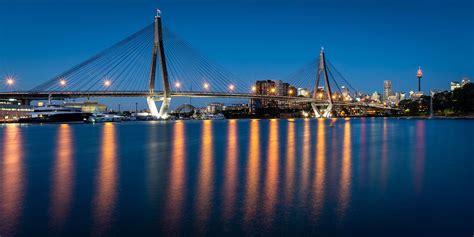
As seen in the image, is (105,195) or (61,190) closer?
(105,195)

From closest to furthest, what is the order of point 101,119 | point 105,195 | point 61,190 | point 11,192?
point 105,195 → point 11,192 → point 61,190 → point 101,119

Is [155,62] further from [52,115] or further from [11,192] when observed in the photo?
[11,192]

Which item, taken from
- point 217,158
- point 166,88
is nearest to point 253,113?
point 166,88

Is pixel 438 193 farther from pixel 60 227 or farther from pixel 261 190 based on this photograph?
pixel 60 227

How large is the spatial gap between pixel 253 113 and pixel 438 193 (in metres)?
151

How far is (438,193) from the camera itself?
10.6 meters

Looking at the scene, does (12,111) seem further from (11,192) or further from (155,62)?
(11,192)

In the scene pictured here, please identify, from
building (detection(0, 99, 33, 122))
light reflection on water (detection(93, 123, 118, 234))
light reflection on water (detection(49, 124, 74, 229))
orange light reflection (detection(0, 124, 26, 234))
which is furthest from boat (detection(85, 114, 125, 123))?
light reflection on water (detection(93, 123, 118, 234))

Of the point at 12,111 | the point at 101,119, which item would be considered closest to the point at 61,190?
the point at 101,119

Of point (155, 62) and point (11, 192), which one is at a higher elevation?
point (155, 62)

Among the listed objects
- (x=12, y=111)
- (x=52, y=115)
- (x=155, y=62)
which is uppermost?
(x=155, y=62)

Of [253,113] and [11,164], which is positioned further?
[253,113]

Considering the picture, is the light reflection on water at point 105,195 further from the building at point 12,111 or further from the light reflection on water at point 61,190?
the building at point 12,111

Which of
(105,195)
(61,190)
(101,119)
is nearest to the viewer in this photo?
(105,195)
